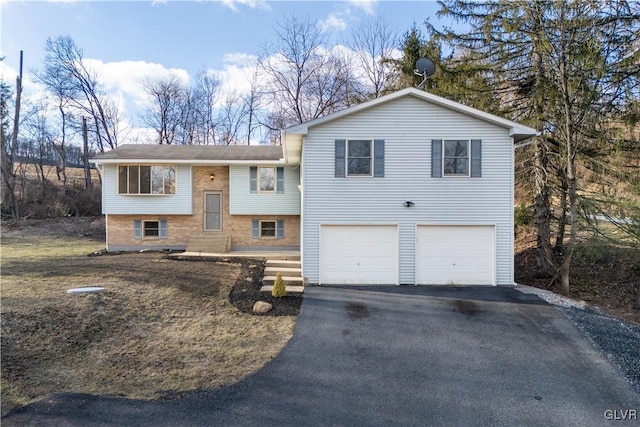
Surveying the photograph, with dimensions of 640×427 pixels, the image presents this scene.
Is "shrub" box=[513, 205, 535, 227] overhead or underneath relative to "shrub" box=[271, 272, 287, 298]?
overhead

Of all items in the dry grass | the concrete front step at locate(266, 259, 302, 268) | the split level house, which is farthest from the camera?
the concrete front step at locate(266, 259, 302, 268)

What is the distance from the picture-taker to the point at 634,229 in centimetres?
1023

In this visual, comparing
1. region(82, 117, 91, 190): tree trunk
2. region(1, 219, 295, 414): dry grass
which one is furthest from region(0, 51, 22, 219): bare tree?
region(1, 219, 295, 414): dry grass

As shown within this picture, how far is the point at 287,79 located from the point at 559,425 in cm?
2506

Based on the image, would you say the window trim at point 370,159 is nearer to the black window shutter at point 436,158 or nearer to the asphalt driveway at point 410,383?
the black window shutter at point 436,158

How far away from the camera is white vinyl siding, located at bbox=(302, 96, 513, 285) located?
1004 centimetres

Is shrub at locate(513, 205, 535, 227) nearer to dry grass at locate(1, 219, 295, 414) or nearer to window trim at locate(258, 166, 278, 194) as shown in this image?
window trim at locate(258, 166, 278, 194)

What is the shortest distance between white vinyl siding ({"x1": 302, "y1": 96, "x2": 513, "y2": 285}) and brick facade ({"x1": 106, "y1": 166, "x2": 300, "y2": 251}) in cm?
523

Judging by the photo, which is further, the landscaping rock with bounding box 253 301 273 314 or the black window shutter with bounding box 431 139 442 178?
the black window shutter with bounding box 431 139 442 178

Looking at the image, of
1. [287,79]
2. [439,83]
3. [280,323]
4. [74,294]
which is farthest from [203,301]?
[287,79]

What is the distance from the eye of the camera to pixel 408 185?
10.1m

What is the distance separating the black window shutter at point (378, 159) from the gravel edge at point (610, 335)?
545 centimetres

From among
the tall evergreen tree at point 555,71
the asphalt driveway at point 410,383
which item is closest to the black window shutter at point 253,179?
the asphalt driveway at point 410,383

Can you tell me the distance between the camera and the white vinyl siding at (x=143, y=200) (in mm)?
14523
